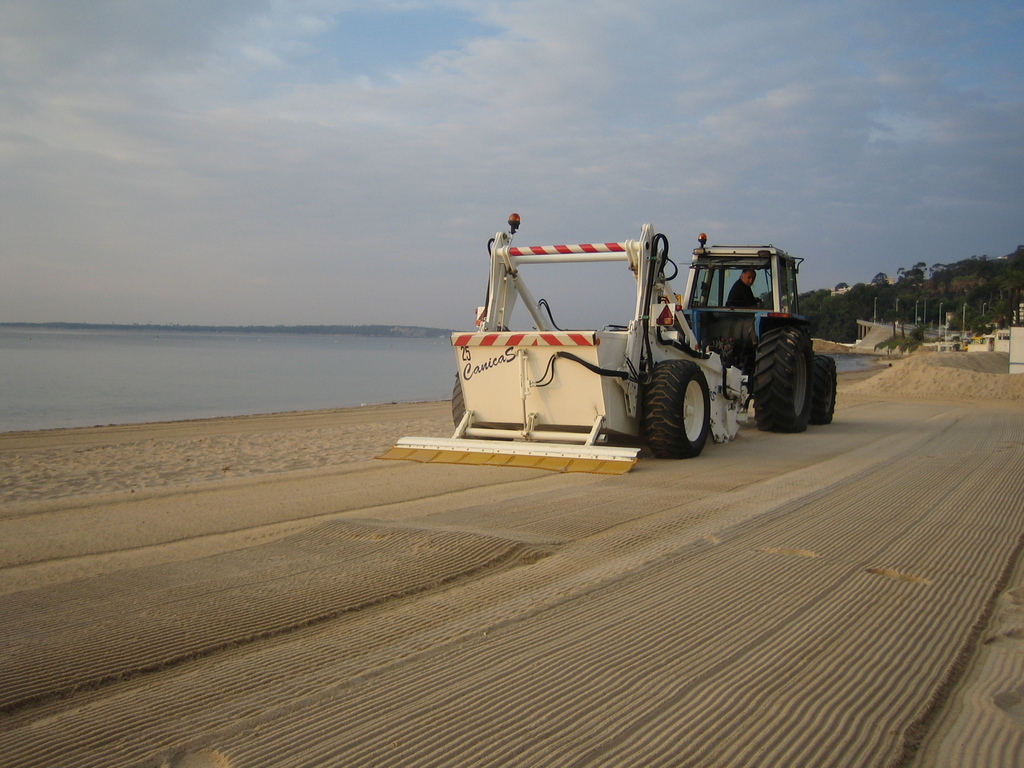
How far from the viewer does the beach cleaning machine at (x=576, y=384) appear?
8250mm

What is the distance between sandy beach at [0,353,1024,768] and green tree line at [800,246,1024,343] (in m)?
84.7

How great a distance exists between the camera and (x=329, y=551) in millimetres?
4562

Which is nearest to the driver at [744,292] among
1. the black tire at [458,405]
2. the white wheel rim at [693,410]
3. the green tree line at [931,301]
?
the white wheel rim at [693,410]

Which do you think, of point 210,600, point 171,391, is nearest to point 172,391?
point 171,391

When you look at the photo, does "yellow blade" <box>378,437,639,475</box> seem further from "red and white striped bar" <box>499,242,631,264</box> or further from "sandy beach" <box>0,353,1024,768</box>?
"red and white striped bar" <box>499,242,631,264</box>

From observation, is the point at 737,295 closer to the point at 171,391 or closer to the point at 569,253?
the point at 569,253

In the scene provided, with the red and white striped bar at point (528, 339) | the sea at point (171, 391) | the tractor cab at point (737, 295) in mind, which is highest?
the tractor cab at point (737, 295)

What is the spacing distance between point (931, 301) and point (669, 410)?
484 ft

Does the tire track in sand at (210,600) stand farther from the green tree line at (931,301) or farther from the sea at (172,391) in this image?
the green tree line at (931,301)

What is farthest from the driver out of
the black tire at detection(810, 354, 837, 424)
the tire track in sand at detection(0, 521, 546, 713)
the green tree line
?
the green tree line

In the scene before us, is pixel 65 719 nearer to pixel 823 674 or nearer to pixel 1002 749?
pixel 823 674

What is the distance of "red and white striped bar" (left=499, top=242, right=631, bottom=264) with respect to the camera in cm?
904

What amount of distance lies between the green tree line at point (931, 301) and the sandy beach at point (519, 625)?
8468 centimetres

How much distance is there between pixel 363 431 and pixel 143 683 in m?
10.5
